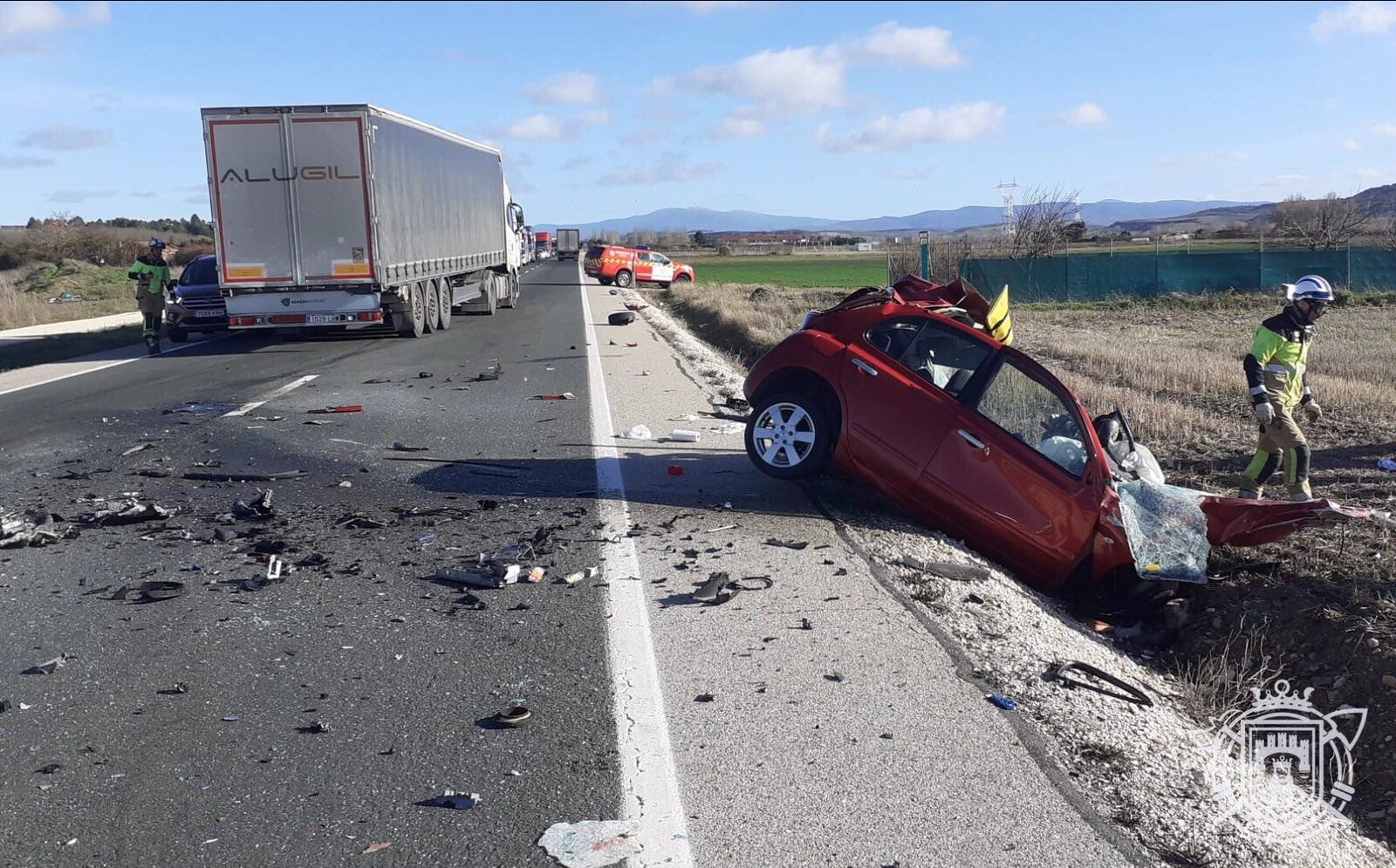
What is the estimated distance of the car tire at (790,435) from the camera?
26.3ft

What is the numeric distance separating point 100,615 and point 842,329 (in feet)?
16.1

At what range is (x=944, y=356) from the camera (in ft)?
25.5

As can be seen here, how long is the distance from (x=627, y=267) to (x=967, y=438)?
4100cm

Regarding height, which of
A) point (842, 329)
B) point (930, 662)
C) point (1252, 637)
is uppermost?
point (842, 329)

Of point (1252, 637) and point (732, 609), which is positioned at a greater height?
point (732, 609)

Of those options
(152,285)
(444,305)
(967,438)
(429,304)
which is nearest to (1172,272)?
(444,305)

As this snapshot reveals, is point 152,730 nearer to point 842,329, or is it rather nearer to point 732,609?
point 732,609

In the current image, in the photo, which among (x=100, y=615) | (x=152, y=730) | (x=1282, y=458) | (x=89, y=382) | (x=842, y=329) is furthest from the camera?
(x=89, y=382)

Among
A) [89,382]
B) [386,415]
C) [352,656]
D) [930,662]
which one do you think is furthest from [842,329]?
[89,382]

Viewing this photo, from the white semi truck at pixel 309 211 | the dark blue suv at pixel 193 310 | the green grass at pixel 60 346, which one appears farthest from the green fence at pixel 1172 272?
the green grass at pixel 60 346

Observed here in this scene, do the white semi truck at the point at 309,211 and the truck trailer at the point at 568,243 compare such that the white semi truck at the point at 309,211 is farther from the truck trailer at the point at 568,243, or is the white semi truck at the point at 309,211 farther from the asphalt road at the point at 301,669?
the truck trailer at the point at 568,243

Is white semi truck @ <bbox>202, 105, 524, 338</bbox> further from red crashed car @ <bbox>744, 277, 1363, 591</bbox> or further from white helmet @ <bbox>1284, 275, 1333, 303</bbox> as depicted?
white helmet @ <bbox>1284, 275, 1333, 303</bbox>

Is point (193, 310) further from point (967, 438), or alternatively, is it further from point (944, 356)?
point (967, 438)

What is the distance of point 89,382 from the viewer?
50.3ft
